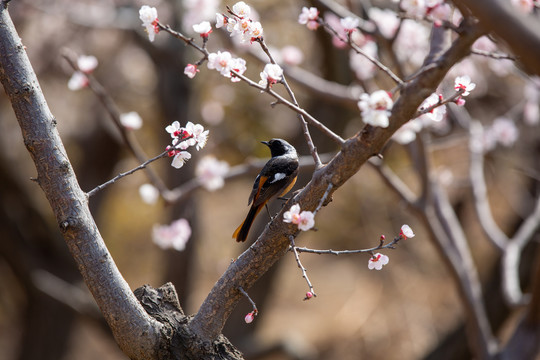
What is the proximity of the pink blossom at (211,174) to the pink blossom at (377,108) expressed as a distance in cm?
241

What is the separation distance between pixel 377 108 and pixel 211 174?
8.15 ft

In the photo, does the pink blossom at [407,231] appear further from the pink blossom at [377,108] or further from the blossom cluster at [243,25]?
the blossom cluster at [243,25]

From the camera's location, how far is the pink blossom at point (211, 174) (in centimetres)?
387

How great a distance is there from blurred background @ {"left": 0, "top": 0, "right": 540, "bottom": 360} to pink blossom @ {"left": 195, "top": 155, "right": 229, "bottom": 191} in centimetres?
24

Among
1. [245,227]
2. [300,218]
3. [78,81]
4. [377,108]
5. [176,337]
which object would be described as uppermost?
[377,108]

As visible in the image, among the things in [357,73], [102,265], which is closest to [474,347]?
[357,73]

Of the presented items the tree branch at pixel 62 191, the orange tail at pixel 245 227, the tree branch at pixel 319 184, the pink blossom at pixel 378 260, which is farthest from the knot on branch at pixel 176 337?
the pink blossom at pixel 378 260

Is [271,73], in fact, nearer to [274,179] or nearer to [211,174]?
[274,179]

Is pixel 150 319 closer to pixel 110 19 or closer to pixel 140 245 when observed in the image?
pixel 110 19

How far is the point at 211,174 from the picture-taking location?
12.8ft

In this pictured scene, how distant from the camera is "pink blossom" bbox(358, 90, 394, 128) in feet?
4.99

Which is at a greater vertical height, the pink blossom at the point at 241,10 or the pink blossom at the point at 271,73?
the pink blossom at the point at 241,10

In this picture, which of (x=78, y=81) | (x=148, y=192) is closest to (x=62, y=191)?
(x=78, y=81)

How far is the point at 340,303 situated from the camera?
392 inches
